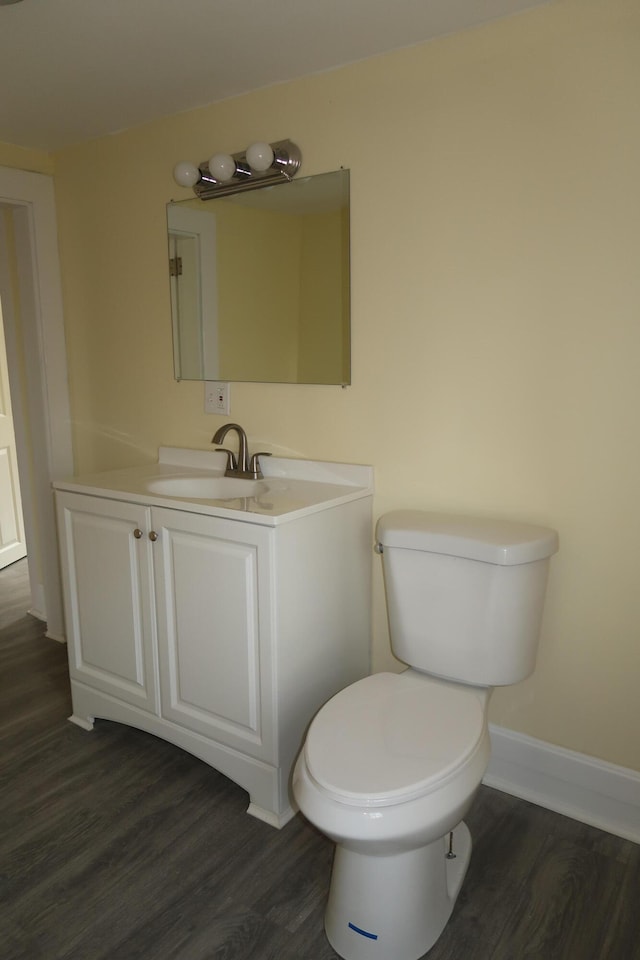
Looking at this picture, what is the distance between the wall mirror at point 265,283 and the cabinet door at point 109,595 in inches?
24.8

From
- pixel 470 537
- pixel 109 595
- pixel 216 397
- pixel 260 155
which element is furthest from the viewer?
pixel 216 397

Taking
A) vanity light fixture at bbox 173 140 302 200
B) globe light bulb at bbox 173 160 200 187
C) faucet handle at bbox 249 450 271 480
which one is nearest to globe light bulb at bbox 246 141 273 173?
vanity light fixture at bbox 173 140 302 200

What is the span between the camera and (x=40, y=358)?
8.86 feet

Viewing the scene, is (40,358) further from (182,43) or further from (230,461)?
(182,43)

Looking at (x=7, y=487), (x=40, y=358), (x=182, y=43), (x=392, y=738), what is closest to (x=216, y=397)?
(x=40, y=358)

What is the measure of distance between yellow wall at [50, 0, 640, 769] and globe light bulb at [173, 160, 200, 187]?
0.13m

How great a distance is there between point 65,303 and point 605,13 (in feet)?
6.93

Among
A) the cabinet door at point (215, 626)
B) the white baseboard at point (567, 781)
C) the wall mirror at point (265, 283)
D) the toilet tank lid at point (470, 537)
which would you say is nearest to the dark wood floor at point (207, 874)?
the white baseboard at point (567, 781)

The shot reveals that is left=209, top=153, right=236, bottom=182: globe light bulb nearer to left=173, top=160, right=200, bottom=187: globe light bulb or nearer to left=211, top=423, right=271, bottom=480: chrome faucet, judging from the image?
left=173, top=160, right=200, bottom=187: globe light bulb

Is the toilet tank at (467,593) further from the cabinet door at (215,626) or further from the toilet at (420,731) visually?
the cabinet door at (215,626)

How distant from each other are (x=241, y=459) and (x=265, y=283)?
57 cm

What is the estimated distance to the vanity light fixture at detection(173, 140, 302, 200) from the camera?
6.55ft

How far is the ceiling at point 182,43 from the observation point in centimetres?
158

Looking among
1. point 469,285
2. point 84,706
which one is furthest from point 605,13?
point 84,706
